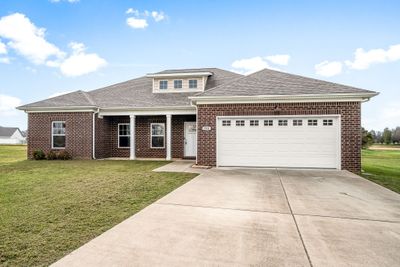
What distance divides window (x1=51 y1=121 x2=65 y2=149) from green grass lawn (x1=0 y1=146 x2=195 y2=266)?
593cm

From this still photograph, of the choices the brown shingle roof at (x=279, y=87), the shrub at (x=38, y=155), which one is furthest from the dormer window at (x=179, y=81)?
the shrub at (x=38, y=155)

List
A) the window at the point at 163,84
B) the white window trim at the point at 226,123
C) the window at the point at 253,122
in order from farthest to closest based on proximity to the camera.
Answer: the window at the point at 163,84, the white window trim at the point at 226,123, the window at the point at 253,122

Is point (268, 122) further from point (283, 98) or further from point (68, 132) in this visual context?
point (68, 132)

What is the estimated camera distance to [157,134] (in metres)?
14.9

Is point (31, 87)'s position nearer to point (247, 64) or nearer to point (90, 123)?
point (90, 123)

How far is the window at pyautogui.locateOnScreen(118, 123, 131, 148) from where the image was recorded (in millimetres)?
15203

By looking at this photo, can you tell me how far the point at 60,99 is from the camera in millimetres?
14953

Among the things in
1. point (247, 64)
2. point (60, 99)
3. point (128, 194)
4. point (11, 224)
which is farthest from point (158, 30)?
point (247, 64)

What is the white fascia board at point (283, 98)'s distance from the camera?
981cm

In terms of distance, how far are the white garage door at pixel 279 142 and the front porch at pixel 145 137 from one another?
12.8 ft

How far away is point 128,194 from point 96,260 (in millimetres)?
3250

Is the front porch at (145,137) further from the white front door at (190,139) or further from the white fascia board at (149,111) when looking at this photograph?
the white fascia board at (149,111)

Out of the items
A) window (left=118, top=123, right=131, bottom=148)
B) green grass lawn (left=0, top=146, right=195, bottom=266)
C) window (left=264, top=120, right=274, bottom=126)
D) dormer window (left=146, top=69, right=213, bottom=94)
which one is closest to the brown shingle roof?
window (left=264, top=120, right=274, bottom=126)

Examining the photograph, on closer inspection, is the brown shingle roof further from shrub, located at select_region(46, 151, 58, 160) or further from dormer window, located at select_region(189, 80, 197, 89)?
shrub, located at select_region(46, 151, 58, 160)
